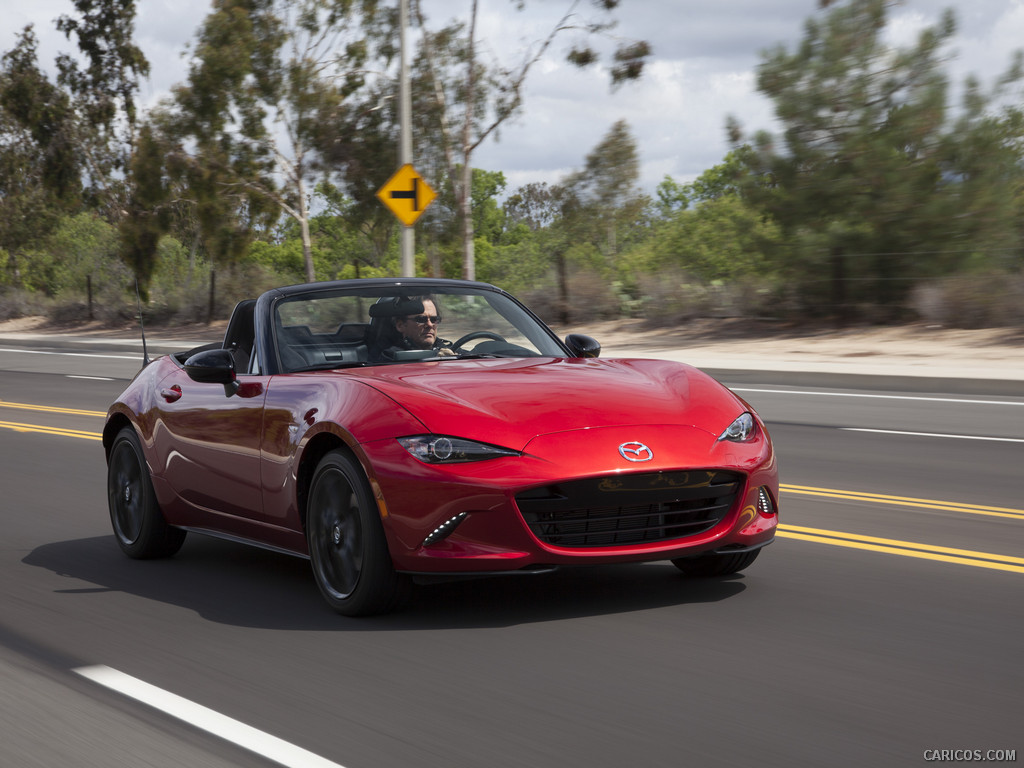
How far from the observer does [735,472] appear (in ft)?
17.4

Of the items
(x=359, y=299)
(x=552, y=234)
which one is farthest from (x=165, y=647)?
(x=552, y=234)

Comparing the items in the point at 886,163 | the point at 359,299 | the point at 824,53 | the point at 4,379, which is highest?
the point at 824,53

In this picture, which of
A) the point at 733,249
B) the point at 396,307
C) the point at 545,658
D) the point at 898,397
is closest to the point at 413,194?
the point at 733,249

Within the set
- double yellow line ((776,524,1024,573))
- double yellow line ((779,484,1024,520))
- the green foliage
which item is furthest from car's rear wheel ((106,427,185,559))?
the green foliage

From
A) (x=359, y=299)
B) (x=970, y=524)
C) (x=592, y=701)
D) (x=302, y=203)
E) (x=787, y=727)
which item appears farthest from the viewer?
(x=302, y=203)

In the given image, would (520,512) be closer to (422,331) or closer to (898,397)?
(422,331)

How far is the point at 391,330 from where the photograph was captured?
6.38 metres

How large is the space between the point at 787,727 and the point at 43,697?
2.39 m

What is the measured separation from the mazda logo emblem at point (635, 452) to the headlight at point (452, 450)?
399mm

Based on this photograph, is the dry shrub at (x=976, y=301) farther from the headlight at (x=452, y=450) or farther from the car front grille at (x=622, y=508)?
the headlight at (x=452, y=450)

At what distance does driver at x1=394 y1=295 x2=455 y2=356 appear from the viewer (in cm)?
639

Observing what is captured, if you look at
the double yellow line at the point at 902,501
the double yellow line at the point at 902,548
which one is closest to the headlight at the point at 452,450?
the double yellow line at the point at 902,548

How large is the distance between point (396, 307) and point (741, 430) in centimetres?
184

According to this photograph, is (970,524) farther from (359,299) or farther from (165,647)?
(165,647)
